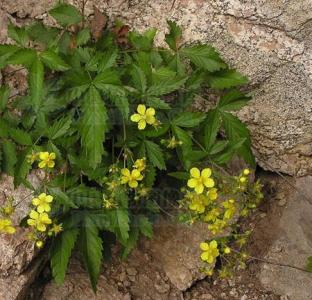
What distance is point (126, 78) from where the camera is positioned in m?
3.12

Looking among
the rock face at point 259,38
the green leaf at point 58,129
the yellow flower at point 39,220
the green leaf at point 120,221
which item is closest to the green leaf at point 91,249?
the green leaf at point 120,221

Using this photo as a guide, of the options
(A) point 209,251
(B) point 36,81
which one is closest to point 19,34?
(B) point 36,81

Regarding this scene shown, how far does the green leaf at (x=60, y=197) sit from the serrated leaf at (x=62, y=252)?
0.18 metres

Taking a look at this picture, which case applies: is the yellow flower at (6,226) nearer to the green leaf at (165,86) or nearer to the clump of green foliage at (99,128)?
the clump of green foliage at (99,128)

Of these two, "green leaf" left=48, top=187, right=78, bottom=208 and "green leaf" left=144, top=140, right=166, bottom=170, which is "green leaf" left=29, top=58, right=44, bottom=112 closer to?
"green leaf" left=48, top=187, right=78, bottom=208

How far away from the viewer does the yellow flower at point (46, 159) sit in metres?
2.85

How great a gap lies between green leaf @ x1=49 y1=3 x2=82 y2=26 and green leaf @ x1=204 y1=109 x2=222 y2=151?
3.05 ft

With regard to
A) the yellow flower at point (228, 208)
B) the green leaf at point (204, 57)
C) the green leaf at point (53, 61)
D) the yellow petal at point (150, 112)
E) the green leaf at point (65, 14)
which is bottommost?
the yellow flower at point (228, 208)

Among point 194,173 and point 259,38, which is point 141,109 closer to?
point 194,173

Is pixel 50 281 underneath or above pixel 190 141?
underneath

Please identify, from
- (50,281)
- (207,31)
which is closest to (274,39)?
(207,31)

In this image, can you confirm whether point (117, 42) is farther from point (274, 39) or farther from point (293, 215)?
point (293, 215)

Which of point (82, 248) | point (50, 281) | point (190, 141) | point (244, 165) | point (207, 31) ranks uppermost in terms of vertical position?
point (207, 31)

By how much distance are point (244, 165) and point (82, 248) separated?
121 centimetres
